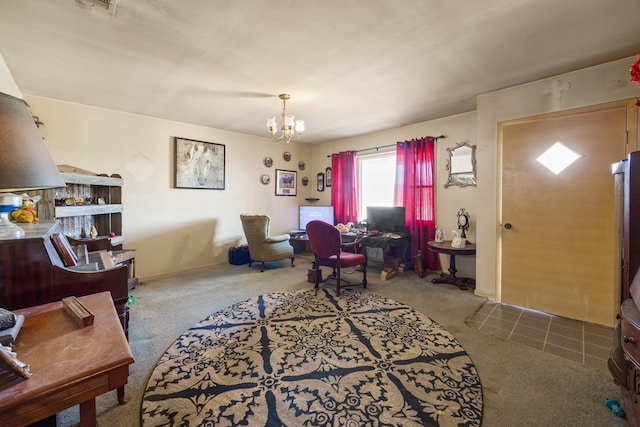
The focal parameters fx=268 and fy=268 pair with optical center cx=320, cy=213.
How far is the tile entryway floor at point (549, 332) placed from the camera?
2123 millimetres

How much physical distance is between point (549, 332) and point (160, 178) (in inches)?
202

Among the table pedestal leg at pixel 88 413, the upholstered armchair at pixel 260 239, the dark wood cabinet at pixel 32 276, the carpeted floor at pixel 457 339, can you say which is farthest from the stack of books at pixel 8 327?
the upholstered armchair at pixel 260 239

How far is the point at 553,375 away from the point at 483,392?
60cm

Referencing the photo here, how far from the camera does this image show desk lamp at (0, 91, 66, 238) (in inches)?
30.1

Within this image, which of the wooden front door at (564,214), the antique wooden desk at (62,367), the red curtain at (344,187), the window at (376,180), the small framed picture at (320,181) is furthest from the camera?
the small framed picture at (320,181)

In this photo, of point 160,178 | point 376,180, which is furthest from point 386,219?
point 160,178

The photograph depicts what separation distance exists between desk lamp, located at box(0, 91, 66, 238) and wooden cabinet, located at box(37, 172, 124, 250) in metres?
2.23

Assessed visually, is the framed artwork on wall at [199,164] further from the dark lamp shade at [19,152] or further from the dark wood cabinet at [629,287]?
the dark wood cabinet at [629,287]

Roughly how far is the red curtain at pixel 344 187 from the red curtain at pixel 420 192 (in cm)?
103

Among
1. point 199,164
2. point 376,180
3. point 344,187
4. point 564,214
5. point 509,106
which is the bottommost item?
point 564,214

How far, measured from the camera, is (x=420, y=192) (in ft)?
14.2

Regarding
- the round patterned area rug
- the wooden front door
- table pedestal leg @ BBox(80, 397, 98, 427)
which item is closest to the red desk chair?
the round patterned area rug

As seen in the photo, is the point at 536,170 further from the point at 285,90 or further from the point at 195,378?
the point at 195,378

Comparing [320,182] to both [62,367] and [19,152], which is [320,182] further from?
[62,367]
